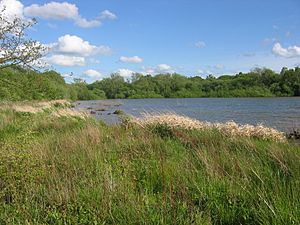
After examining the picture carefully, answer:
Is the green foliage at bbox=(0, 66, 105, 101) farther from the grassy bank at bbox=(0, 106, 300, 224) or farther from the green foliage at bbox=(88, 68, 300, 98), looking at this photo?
the green foliage at bbox=(88, 68, 300, 98)

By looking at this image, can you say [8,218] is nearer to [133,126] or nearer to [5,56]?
[5,56]

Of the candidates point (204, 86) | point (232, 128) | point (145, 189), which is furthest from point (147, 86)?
point (145, 189)

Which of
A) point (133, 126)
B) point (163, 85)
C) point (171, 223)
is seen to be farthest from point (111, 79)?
point (171, 223)

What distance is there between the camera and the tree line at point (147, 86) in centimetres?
1079

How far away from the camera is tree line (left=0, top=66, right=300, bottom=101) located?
10.8 meters

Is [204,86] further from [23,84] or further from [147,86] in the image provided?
[23,84]

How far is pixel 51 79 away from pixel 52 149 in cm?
442

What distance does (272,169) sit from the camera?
6016 millimetres

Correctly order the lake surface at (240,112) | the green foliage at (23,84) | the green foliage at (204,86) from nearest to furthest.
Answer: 1. the green foliage at (23,84)
2. the lake surface at (240,112)
3. the green foliage at (204,86)

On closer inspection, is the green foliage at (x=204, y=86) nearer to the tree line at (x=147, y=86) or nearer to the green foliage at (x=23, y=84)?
the tree line at (x=147, y=86)

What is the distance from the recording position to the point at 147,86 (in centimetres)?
14675

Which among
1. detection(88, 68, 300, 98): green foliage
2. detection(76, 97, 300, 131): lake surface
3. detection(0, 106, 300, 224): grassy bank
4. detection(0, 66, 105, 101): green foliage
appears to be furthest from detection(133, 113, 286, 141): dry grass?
detection(88, 68, 300, 98): green foliage

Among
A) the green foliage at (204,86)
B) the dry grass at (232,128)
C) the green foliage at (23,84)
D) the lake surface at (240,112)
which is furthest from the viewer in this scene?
the green foliage at (204,86)

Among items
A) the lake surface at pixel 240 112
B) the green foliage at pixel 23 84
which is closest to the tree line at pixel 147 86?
the green foliage at pixel 23 84
